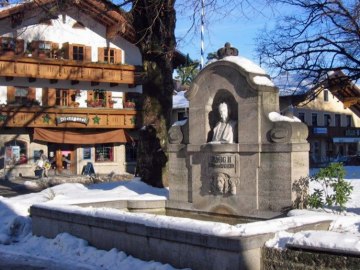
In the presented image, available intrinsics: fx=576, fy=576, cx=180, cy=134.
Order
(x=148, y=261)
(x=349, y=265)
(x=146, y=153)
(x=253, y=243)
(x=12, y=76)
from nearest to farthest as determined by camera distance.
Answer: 1. (x=349, y=265)
2. (x=253, y=243)
3. (x=148, y=261)
4. (x=146, y=153)
5. (x=12, y=76)

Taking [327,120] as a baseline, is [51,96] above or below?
above

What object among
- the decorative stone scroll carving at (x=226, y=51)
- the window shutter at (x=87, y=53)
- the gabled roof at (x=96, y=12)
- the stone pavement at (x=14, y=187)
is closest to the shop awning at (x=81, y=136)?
the stone pavement at (x=14, y=187)

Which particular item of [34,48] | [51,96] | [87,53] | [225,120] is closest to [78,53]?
[87,53]

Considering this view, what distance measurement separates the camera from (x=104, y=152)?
139ft

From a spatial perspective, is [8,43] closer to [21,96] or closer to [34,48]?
[34,48]

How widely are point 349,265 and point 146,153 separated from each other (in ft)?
38.7

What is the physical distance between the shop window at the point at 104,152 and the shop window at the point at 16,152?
18.1ft

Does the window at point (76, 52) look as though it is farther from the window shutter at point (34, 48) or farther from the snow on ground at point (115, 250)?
the snow on ground at point (115, 250)

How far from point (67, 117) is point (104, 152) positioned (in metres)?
4.68

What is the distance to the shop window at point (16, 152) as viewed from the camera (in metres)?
37.5

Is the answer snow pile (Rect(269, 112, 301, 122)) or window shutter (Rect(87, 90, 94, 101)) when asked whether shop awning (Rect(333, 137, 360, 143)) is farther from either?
snow pile (Rect(269, 112, 301, 122))

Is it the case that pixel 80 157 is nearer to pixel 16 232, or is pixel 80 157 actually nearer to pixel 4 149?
pixel 4 149

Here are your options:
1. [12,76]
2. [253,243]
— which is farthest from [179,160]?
[12,76]

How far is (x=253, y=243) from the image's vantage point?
713 cm
